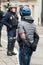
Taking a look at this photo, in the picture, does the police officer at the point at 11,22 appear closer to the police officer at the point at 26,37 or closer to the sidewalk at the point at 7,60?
the sidewalk at the point at 7,60

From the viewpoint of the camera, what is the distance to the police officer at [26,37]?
6926 mm

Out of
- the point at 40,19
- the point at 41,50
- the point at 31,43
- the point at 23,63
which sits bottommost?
the point at 40,19

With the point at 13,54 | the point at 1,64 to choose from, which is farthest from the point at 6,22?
the point at 1,64

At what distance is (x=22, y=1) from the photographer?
122ft

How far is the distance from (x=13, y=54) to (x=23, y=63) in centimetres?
423

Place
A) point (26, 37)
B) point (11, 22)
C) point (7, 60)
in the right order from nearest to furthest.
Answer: point (26, 37) → point (7, 60) → point (11, 22)

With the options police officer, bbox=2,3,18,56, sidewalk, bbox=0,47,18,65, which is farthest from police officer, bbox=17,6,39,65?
police officer, bbox=2,3,18,56

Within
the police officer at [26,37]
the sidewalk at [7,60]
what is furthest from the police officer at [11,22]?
the police officer at [26,37]

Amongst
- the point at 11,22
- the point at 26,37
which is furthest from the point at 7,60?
the point at 26,37

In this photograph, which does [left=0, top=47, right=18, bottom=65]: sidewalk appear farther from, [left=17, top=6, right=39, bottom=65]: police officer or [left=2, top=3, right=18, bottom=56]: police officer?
[left=17, top=6, right=39, bottom=65]: police officer

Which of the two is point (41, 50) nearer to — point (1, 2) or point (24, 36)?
point (24, 36)

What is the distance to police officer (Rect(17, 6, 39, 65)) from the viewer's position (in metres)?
6.93

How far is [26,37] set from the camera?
6965 millimetres

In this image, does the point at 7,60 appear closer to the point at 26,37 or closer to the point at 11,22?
the point at 11,22
